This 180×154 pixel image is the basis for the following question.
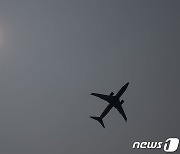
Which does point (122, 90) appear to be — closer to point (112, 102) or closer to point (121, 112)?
point (112, 102)

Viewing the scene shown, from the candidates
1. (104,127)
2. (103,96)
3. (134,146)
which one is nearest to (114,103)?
(103,96)

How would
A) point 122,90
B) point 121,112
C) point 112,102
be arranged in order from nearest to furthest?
point 122,90, point 112,102, point 121,112

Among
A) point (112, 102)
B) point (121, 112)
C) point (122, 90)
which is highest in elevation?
point (122, 90)

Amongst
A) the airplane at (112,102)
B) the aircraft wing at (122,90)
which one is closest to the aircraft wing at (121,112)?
the airplane at (112,102)

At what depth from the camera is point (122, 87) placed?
10738 centimetres

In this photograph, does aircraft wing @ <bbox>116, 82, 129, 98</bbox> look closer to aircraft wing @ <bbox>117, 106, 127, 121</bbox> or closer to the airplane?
the airplane

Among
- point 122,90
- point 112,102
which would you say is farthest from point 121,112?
point 122,90

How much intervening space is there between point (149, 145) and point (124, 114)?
4343cm

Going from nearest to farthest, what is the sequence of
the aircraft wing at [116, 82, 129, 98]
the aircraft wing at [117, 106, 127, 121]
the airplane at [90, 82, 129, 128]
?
the aircraft wing at [116, 82, 129, 98]
the airplane at [90, 82, 129, 128]
the aircraft wing at [117, 106, 127, 121]

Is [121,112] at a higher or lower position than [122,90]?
lower

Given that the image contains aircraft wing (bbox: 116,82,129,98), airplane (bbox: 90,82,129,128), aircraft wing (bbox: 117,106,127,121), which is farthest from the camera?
aircraft wing (bbox: 117,106,127,121)

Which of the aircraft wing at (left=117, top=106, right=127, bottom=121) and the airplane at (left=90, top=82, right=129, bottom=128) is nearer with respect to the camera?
the airplane at (left=90, top=82, right=129, bottom=128)

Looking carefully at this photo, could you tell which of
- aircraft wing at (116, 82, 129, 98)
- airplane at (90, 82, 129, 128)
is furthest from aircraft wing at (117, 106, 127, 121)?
aircraft wing at (116, 82, 129, 98)

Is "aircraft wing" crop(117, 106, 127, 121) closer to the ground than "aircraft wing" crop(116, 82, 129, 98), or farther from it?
closer to the ground
